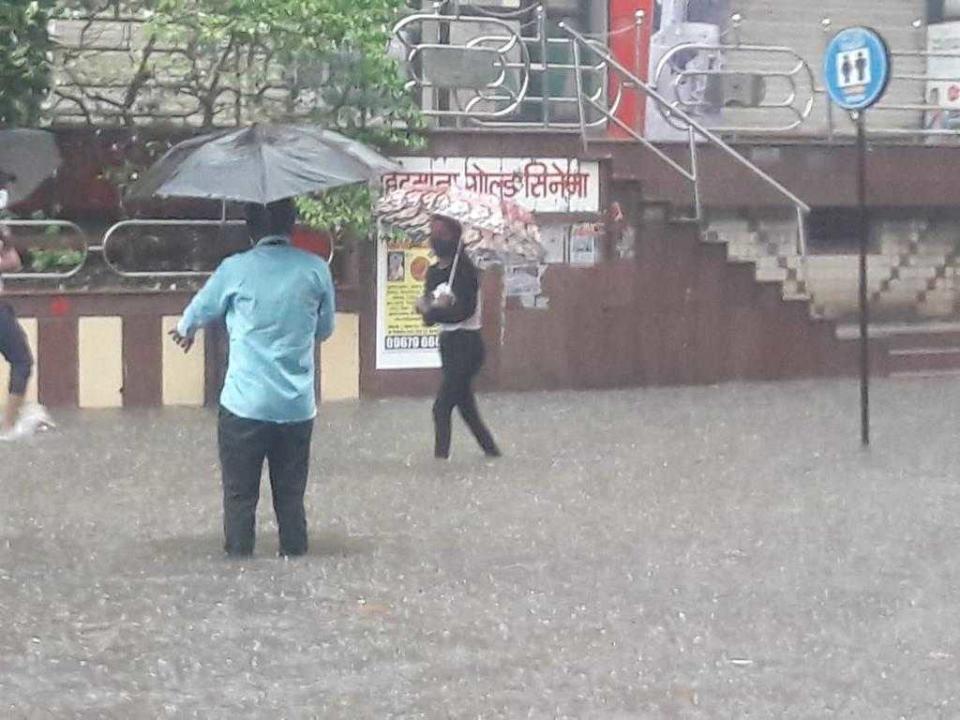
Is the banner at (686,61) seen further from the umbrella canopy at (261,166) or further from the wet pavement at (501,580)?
the umbrella canopy at (261,166)

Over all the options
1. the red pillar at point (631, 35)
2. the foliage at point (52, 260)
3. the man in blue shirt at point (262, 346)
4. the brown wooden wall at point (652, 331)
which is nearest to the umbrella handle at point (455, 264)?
the man in blue shirt at point (262, 346)

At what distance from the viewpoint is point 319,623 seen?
308 inches

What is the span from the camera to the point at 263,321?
8.80 meters

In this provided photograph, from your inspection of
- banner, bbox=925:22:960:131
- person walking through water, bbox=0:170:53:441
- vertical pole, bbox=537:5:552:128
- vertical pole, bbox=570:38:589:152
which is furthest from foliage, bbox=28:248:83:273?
banner, bbox=925:22:960:131

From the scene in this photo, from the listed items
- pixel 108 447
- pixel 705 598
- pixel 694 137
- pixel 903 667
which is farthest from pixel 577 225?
pixel 903 667

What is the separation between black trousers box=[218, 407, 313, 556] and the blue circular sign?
5.11 meters

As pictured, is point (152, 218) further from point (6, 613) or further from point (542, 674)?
point (542, 674)

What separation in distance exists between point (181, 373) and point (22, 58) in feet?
8.57

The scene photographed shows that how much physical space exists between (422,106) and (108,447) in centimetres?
495

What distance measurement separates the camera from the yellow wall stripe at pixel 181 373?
1472cm

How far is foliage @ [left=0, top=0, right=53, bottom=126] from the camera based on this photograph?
47.1ft

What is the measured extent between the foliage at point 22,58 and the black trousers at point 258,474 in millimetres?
6382

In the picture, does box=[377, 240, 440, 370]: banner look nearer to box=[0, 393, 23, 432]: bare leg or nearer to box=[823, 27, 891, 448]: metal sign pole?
box=[0, 393, 23, 432]: bare leg

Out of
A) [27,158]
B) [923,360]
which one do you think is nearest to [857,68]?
[923,360]
